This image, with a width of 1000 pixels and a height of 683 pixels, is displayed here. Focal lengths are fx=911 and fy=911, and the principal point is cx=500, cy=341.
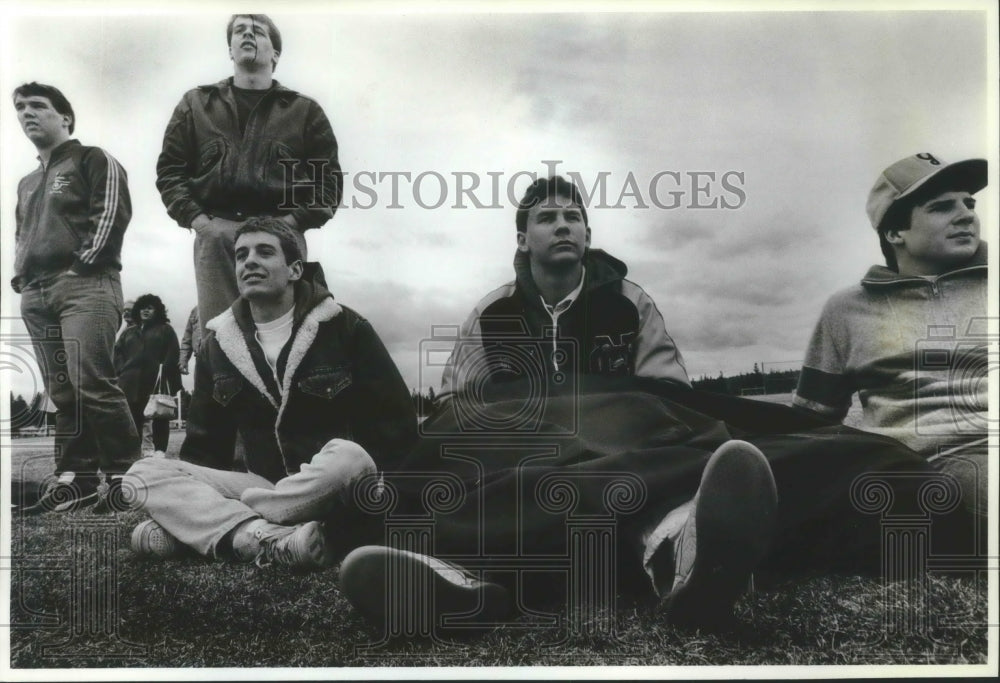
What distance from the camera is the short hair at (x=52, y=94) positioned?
4.11m

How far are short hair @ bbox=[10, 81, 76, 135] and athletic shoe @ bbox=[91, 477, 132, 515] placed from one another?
1.60 m

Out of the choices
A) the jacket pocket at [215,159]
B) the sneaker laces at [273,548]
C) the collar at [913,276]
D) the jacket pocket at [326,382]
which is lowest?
the sneaker laces at [273,548]

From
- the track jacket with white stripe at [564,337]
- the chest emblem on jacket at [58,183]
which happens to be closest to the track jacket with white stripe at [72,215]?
the chest emblem on jacket at [58,183]

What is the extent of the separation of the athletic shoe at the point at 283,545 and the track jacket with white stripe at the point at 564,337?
0.85m

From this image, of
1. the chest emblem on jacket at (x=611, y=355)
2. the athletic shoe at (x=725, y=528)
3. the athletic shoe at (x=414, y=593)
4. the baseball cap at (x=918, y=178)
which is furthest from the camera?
the baseball cap at (x=918, y=178)

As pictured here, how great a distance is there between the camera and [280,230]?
4027 mm

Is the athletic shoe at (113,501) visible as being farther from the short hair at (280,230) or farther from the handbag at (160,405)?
the short hair at (280,230)

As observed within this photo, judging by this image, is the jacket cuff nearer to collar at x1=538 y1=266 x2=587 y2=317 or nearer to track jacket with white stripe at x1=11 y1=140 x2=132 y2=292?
track jacket with white stripe at x1=11 y1=140 x2=132 y2=292

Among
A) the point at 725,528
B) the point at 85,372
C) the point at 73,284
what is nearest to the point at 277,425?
the point at 85,372

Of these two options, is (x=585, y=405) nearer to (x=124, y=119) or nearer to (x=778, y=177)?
(x=778, y=177)

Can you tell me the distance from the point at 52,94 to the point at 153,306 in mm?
1068

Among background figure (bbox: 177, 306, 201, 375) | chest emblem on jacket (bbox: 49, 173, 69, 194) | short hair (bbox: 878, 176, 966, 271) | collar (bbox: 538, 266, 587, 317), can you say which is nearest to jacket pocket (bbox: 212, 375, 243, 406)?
background figure (bbox: 177, 306, 201, 375)

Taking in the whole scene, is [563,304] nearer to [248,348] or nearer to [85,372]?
[248,348]

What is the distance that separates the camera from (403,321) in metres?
4.02
